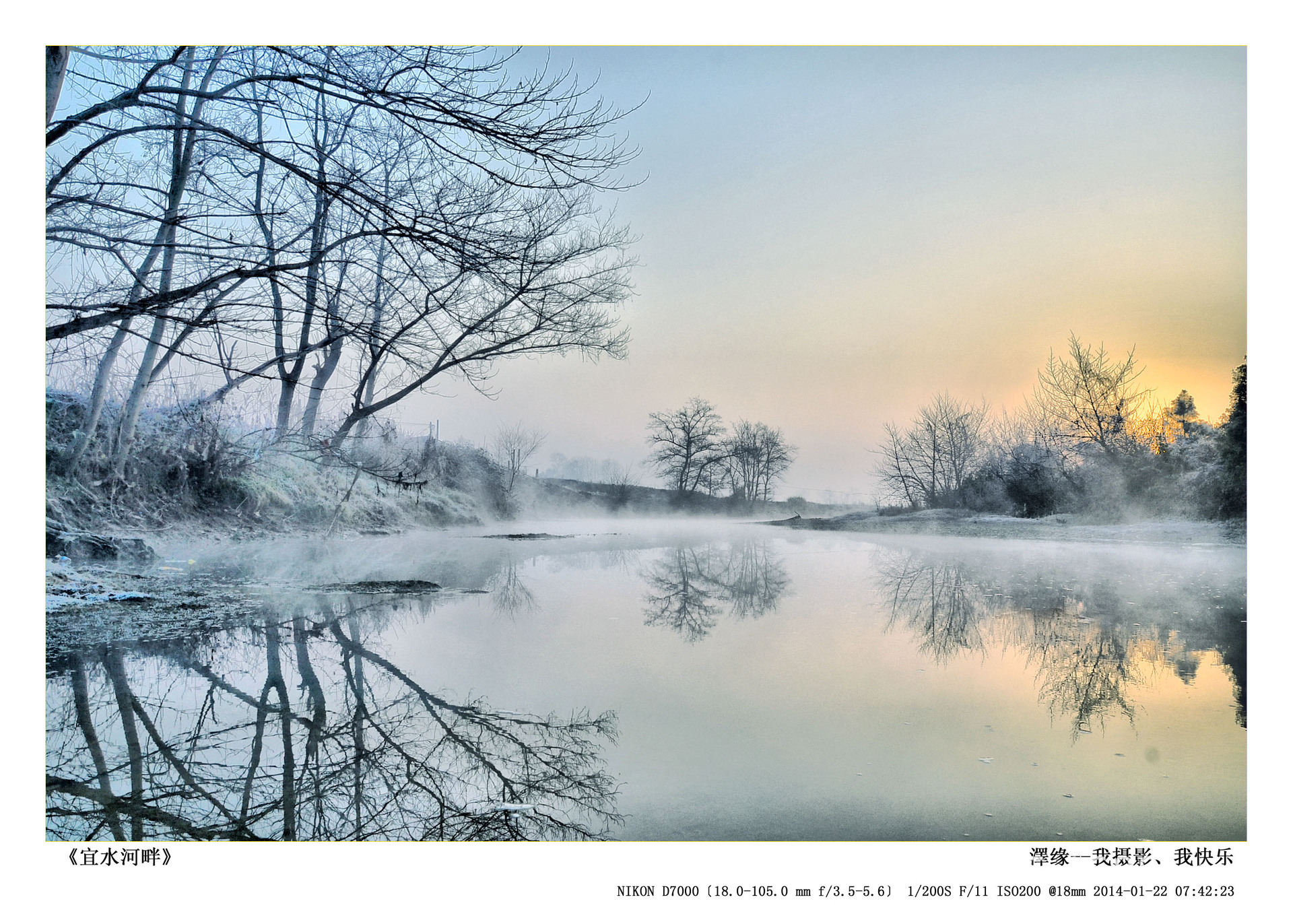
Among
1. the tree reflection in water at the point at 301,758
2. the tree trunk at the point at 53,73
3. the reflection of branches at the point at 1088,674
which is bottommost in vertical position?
the tree reflection in water at the point at 301,758

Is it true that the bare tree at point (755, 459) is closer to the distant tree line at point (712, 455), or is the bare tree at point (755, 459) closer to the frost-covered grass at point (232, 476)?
the distant tree line at point (712, 455)

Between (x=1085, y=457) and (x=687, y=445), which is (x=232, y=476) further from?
(x=1085, y=457)

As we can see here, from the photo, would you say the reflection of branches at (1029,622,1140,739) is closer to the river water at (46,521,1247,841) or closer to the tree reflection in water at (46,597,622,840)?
the river water at (46,521,1247,841)

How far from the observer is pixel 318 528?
27.8 feet

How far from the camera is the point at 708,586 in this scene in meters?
6.22

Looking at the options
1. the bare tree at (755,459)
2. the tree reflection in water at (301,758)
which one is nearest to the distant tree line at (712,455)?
the bare tree at (755,459)

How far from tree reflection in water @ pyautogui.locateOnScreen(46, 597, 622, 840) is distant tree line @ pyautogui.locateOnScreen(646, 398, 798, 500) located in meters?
4.36

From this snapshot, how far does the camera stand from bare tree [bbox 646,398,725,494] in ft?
23.9

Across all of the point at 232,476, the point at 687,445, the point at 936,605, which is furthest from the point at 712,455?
the point at 232,476

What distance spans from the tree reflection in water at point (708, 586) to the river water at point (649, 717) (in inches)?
2.2

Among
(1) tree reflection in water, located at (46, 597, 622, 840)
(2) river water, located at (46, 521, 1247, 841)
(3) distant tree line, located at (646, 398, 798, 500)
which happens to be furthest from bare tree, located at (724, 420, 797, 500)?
(1) tree reflection in water, located at (46, 597, 622, 840)

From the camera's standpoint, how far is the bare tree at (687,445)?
7.29 metres
